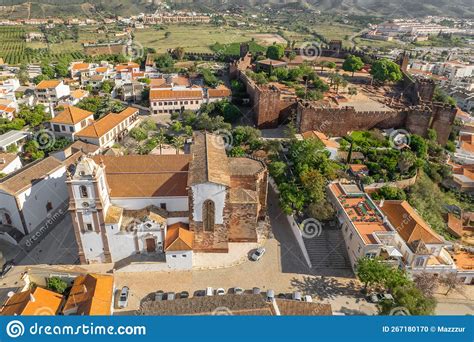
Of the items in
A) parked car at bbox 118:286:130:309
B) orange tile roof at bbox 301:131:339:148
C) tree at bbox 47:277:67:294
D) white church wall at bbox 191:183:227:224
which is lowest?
parked car at bbox 118:286:130:309

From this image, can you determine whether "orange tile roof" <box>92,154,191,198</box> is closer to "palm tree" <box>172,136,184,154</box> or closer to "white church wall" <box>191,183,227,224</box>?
"white church wall" <box>191,183,227,224</box>

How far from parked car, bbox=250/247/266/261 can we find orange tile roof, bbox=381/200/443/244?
1247cm

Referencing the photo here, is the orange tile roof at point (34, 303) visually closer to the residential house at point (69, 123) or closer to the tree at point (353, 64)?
the residential house at point (69, 123)

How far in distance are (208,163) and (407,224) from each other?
62.0ft

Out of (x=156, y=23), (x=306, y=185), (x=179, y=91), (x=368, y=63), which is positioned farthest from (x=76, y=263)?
(x=156, y=23)

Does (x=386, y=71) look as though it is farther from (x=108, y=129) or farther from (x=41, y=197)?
(x=41, y=197)

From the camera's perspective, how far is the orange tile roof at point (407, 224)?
29.1 m

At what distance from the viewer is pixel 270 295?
81.1 feet

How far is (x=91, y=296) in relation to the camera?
2386 cm

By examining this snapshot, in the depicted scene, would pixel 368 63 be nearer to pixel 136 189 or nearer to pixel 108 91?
pixel 108 91

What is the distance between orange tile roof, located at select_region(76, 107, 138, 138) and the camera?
46781 mm

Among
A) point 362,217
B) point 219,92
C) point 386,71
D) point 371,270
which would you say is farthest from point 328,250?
point 386,71

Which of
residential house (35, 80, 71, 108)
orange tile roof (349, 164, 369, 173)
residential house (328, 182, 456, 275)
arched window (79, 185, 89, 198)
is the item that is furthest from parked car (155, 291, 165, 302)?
residential house (35, 80, 71, 108)

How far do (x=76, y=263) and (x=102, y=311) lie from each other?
7.73 meters
